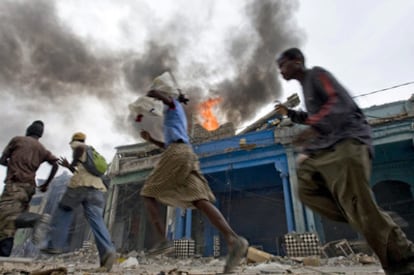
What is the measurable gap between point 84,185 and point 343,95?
3.03 metres

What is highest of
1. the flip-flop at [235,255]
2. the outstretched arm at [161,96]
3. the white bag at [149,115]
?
the outstretched arm at [161,96]

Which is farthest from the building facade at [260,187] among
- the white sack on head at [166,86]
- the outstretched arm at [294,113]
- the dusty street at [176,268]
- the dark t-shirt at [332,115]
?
the dark t-shirt at [332,115]

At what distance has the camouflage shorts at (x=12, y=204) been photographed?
2.92 meters

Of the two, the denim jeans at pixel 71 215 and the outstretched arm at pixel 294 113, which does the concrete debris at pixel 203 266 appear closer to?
the denim jeans at pixel 71 215

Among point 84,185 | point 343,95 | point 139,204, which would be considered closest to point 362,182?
point 343,95

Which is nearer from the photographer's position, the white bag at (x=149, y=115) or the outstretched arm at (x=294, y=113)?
the outstretched arm at (x=294, y=113)

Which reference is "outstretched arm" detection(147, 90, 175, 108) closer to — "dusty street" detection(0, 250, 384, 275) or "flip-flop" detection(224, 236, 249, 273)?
"flip-flop" detection(224, 236, 249, 273)

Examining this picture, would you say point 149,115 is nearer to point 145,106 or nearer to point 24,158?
point 145,106

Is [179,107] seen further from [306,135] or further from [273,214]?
[273,214]

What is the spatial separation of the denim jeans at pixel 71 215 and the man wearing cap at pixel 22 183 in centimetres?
19

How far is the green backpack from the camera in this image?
3.38 meters

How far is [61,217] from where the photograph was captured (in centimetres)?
322

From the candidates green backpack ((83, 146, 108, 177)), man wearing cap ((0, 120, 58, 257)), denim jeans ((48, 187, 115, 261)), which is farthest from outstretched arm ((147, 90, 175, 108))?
man wearing cap ((0, 120, 58, 257))

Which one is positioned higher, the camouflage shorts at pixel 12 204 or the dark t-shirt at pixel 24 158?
the dark t-shirt at pixel 24 158
